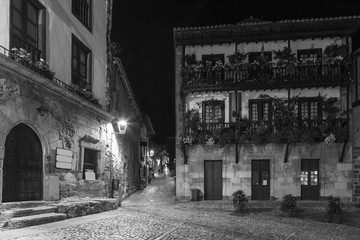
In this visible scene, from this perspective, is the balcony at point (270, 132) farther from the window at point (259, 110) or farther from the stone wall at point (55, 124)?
the stone wall at point (55, 124)

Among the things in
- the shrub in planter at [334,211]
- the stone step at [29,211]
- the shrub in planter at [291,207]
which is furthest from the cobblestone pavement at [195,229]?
the shrub in planter at [334,211]

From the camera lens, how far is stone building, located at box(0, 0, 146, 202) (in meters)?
10.4

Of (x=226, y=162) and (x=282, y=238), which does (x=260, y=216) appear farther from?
(x=226, y=162)

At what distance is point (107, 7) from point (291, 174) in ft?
44.0

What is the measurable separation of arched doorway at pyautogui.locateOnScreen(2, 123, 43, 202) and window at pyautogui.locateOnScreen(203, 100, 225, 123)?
1283 cm

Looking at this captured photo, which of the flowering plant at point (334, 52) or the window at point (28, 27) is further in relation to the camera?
the flowering plant at point (334, 52)

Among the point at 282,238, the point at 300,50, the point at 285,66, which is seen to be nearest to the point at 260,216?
the point at 282,238

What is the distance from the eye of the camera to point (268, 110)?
22875mm

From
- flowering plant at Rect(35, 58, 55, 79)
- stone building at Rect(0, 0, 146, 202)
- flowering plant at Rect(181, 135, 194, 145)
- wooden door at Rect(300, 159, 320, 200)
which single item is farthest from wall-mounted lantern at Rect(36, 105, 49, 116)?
wooden door at Rect(300, 159, 320, 200)

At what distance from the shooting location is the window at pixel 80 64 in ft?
50.4

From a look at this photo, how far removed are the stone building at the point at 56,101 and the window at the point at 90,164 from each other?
0.04 meters

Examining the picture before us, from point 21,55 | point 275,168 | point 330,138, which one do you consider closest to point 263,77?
point 330,138

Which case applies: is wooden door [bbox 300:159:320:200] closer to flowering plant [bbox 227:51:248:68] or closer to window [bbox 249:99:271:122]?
window [bbox 249:99:271:122]

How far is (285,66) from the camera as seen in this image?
22609 millimetres
